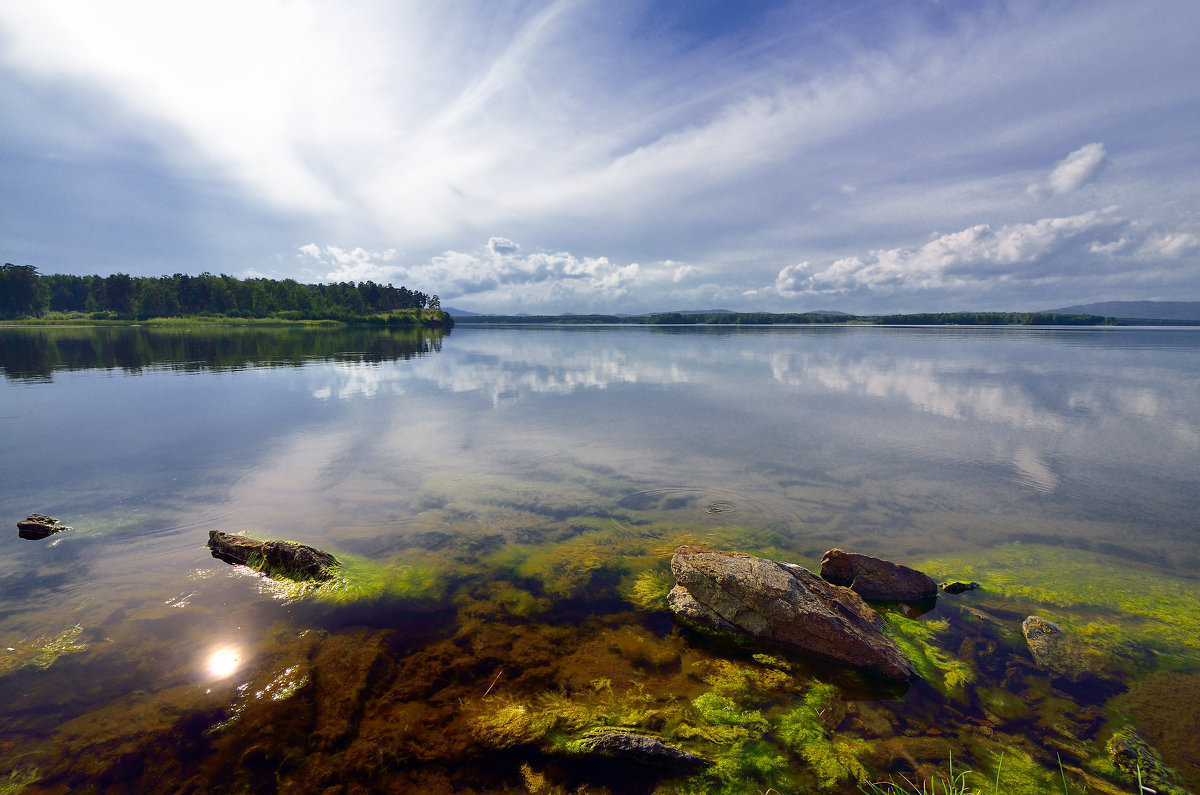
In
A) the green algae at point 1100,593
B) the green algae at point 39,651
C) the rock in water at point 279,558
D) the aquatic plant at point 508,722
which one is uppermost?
the rock in water at point 279,558

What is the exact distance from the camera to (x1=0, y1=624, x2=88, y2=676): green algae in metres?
7.12

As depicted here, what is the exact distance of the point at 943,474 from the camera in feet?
55.2

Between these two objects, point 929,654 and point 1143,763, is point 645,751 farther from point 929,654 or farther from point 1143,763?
→ point 1143,763

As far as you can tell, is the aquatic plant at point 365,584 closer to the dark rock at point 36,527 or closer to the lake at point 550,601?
the lake at point 550,601

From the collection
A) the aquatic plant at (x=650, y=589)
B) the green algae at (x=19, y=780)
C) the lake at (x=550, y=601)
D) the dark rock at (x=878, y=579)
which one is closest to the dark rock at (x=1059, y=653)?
the lake at (x=550, y=601)

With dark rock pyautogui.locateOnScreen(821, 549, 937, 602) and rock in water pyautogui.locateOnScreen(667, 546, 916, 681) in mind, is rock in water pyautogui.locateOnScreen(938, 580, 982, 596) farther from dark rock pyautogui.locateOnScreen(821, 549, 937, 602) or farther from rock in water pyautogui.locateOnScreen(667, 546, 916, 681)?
rock in water pyautogui.locateOnScreen(667, 546, 916, 681)

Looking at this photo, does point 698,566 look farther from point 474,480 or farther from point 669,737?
point 474,480

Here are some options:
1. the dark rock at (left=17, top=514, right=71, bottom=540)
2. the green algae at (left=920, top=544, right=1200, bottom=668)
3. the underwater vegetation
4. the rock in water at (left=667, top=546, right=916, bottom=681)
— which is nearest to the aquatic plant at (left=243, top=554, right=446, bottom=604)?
the underwater vegetation

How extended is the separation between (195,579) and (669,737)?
10.2 meters

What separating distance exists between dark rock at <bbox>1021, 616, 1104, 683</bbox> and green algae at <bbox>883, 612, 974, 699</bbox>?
1.28 metres

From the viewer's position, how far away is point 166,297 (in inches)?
5241

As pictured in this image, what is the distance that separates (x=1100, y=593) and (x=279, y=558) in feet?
60.1

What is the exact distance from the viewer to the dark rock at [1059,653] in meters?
7.57

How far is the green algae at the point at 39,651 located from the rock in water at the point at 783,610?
1048 centimetres
